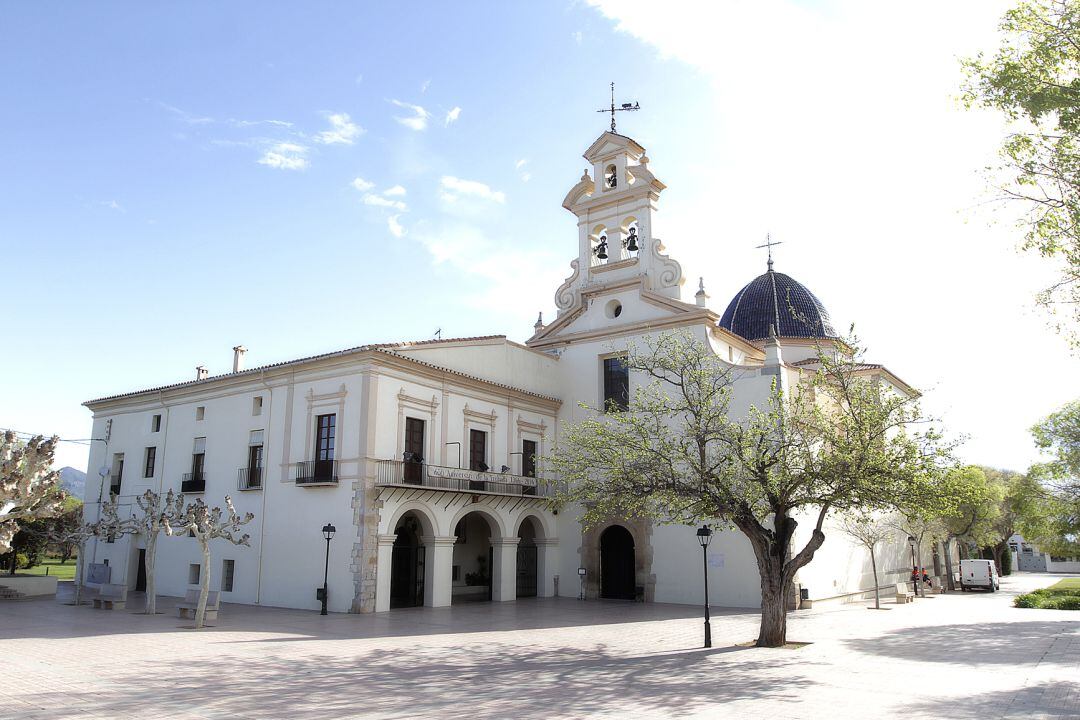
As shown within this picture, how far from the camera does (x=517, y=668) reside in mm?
13367

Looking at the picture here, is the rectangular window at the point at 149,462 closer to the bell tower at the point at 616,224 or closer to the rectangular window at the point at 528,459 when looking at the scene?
the rectangular window at the point at 528,459

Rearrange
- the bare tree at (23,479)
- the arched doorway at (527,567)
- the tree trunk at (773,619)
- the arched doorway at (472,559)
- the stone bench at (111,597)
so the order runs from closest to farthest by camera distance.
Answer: the bare tree at (23,479) → the tree trunk at (773,619) → the stone bench at (111,597) → the arched doorway at (472,559) → the arched doorway at (527,567)

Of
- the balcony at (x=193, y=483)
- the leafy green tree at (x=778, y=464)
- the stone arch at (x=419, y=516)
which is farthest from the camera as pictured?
the balcony at (x=193, y=483)

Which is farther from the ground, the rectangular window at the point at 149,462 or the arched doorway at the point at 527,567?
the rectangular window at the point at 149,462

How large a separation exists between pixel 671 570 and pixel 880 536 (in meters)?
7.83

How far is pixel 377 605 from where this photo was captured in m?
21.8

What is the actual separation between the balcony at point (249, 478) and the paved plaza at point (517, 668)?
16.0 feet

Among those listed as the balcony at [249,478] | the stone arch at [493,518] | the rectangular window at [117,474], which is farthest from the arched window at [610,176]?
the rectangular window at [117,474]

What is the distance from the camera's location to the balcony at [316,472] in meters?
22.3

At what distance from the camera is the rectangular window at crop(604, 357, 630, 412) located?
1145 inches

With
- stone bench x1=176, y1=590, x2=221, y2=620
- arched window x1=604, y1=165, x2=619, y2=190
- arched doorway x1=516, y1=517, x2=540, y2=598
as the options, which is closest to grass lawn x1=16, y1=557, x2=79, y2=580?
stone bench x1=176, y1=590, x2=221, y2=620

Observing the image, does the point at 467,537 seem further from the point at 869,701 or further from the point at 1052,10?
the point at 1052,10

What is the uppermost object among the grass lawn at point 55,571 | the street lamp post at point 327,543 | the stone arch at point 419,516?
the stone arch at point 419,516

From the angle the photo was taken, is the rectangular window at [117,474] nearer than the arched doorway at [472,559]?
No
